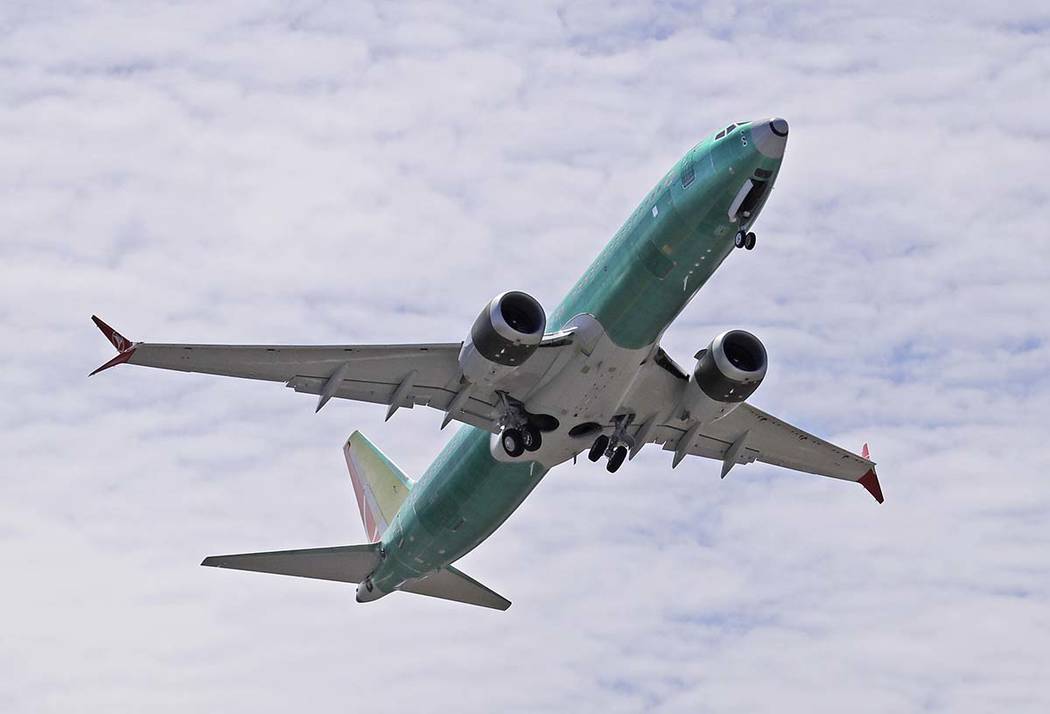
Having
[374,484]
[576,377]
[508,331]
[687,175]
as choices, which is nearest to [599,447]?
[576,377]

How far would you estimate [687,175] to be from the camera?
40031 millimetres

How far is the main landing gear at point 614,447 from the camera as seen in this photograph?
46.0 meters

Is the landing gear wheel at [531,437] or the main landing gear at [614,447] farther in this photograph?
the main landing gear at [614,447]

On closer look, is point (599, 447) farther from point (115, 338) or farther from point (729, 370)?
point (115, 338)

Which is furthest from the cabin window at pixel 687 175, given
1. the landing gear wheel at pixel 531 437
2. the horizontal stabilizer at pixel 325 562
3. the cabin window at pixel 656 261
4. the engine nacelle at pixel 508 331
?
the horizontal stabilizer at pixel 325 562

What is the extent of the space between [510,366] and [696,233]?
5.77 m

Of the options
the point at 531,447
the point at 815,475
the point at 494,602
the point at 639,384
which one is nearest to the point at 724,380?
the point at 639,384

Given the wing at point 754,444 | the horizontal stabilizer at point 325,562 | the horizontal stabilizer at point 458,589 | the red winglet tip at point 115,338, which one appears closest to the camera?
the red winglet tip at point 115,338

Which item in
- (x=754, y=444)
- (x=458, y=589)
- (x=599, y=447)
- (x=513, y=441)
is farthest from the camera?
(x=458, y=589)

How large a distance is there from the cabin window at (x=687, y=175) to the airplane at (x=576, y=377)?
0.12 feet

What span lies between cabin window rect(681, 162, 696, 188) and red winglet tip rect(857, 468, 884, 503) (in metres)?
15.8

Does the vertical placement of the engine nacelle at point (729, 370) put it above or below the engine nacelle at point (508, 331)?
below

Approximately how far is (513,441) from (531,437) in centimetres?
49

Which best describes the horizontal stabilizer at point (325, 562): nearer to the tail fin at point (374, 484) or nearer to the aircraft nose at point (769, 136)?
the tail fin at point (374, 484)
